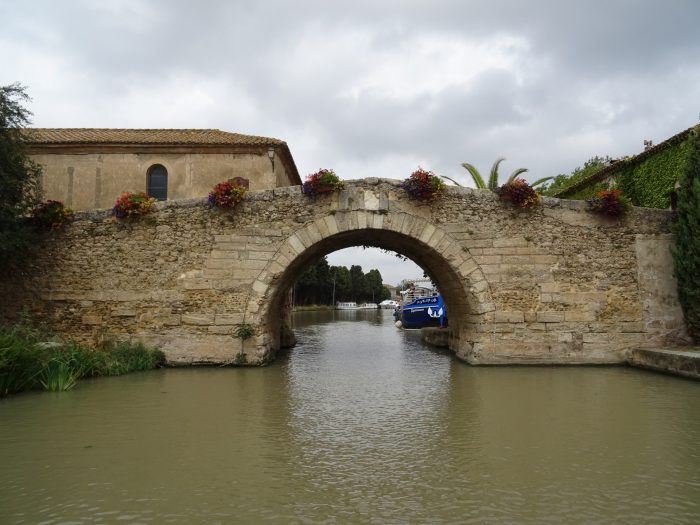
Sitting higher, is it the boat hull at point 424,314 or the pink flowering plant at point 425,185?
the pink flowering plant at point 425,185

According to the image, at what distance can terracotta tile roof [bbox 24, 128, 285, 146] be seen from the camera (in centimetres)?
1669

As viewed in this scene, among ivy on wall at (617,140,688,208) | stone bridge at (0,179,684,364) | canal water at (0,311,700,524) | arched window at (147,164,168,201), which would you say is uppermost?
arched window at (147,164,168,201)

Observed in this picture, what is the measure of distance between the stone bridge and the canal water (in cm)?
185

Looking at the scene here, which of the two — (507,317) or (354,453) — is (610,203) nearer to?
(507,317)

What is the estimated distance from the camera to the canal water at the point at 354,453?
3.66 meters

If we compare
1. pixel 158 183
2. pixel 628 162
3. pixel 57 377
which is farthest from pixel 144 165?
pixel 628 162

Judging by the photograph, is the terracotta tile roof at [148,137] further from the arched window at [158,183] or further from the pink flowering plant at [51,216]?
the pink flowering plant at [51,216]

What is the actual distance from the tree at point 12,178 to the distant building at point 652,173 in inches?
538

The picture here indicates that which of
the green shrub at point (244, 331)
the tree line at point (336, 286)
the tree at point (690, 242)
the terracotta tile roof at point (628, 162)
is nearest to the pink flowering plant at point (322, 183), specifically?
the green shrub at point (244, 331)

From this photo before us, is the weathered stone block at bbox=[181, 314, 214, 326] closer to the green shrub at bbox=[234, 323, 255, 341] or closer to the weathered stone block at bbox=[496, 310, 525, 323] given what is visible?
the green shrub at bbox=[234, 323, 255, 341]

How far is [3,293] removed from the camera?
1056cm

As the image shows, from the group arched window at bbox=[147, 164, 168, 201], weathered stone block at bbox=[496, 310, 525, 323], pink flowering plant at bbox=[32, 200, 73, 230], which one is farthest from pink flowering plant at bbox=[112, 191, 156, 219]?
weathered stone block at bbox=[496, 310, 525, 323]

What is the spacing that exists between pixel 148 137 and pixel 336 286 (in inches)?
2460

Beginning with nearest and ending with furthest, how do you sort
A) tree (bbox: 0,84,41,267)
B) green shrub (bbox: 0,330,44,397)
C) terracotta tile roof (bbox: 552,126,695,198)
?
green shrub (bbox: 0,330,44,397) → tree (bbox: 0,84,41,267) → terracotta tile roof (bbox: 552,126,695,198)
